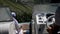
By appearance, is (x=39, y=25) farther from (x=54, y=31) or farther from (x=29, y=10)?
(x=29, y=10)

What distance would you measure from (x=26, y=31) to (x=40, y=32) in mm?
1382

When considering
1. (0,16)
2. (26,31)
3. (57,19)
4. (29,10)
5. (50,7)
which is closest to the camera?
(57,19)

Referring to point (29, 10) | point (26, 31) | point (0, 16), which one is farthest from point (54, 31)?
point (29, 10)

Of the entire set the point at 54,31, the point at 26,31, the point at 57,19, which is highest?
the point at 57,19

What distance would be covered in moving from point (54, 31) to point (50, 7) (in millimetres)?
839

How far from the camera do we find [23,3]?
601 cm

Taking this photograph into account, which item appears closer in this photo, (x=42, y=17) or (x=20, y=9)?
(x=42, y=17)

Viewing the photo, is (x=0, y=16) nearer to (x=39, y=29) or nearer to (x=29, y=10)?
(x=39, y=29)

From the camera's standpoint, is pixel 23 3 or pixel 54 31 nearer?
pixel 54 31

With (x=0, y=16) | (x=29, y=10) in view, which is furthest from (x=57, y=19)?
(x=29, y=10)

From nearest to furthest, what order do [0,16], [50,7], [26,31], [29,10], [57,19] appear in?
[57,19] < [0,16] < [50,7] < [26,31] < [29,10]

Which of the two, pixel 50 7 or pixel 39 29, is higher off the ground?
pixel 50 7

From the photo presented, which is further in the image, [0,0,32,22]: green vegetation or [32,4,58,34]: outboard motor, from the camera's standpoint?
[0,0,32,22]: green vegetation

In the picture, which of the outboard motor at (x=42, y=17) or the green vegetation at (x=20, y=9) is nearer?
the outboard motor at (x=42, y=17)
